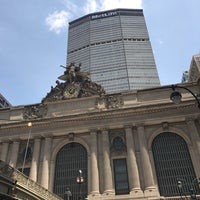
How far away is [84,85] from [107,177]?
12464 millimetres

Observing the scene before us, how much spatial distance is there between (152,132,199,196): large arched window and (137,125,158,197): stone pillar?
1.12 metres

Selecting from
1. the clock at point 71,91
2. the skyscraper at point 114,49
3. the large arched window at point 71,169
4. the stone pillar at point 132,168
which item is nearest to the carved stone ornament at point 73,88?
the clock at point 71,91

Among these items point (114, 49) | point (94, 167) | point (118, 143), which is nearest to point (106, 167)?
point (94, 167)

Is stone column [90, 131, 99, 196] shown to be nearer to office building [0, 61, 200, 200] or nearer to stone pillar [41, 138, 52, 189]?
office building [0, 61, 200, 200]

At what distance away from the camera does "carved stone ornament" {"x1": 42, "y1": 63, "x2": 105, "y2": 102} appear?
1252 inches

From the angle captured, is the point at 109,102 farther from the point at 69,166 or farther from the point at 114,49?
the point at 114,49

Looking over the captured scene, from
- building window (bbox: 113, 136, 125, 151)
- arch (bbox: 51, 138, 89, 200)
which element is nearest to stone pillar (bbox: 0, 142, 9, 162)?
arch (bbox: 51, 138, 89, 200)

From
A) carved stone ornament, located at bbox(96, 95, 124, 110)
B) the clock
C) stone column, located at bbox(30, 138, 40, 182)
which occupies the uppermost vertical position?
the clock

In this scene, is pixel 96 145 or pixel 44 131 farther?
pixel 44 131

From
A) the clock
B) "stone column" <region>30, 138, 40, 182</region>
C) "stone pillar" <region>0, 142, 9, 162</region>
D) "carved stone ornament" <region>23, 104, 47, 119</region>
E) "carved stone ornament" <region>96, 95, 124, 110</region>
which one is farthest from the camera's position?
the clock

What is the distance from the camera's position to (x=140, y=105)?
1146 inches

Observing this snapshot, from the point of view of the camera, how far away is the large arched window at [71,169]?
26.2m

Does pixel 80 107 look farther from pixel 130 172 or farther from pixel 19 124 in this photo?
pixel 130 172

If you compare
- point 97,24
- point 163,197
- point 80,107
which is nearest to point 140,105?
point 80,107
